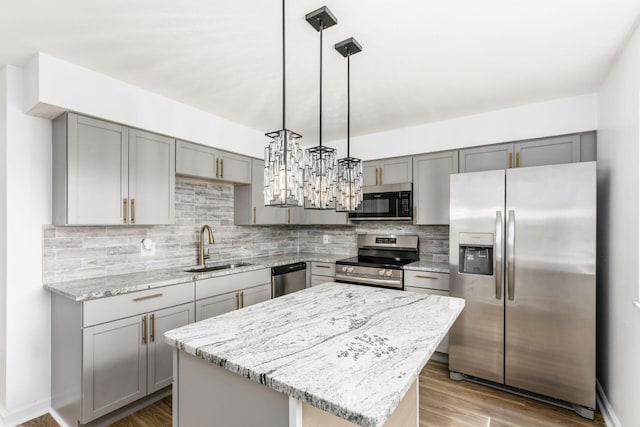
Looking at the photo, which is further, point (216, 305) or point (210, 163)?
point (210, 163)

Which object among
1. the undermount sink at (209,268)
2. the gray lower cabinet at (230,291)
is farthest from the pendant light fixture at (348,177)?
the undermount sink at (209,268)

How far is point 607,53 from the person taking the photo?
205cm

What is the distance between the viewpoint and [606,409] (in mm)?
2268

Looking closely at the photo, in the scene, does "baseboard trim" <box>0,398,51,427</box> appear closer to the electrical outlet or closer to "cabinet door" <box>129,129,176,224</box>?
the electrical outlet

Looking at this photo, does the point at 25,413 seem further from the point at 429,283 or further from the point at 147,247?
the point at 429,283

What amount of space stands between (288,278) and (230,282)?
2.76 ft

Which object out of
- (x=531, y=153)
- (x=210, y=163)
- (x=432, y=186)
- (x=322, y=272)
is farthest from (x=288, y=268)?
(x=531, y=153)

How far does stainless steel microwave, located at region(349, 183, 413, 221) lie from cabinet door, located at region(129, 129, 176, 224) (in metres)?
1.94

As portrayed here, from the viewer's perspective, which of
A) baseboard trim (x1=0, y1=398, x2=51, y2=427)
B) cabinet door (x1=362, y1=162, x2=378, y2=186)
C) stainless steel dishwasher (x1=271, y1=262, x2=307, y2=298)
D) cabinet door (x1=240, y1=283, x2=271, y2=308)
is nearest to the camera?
baseboard trim (x1=0, y1=398, x2=51, y2=427)

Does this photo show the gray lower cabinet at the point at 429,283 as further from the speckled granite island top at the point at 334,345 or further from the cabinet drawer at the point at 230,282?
the cabinet drawer at the point at 230,282

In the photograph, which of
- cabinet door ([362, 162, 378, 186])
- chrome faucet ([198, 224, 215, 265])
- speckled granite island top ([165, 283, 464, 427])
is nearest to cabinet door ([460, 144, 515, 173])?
cabinet door ([362, 162, 378, 186])

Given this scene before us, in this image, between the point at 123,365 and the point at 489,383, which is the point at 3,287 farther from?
the point at 489,383

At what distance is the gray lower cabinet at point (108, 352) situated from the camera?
208 centimetres

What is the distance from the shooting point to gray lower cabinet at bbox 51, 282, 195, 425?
2082 mm
